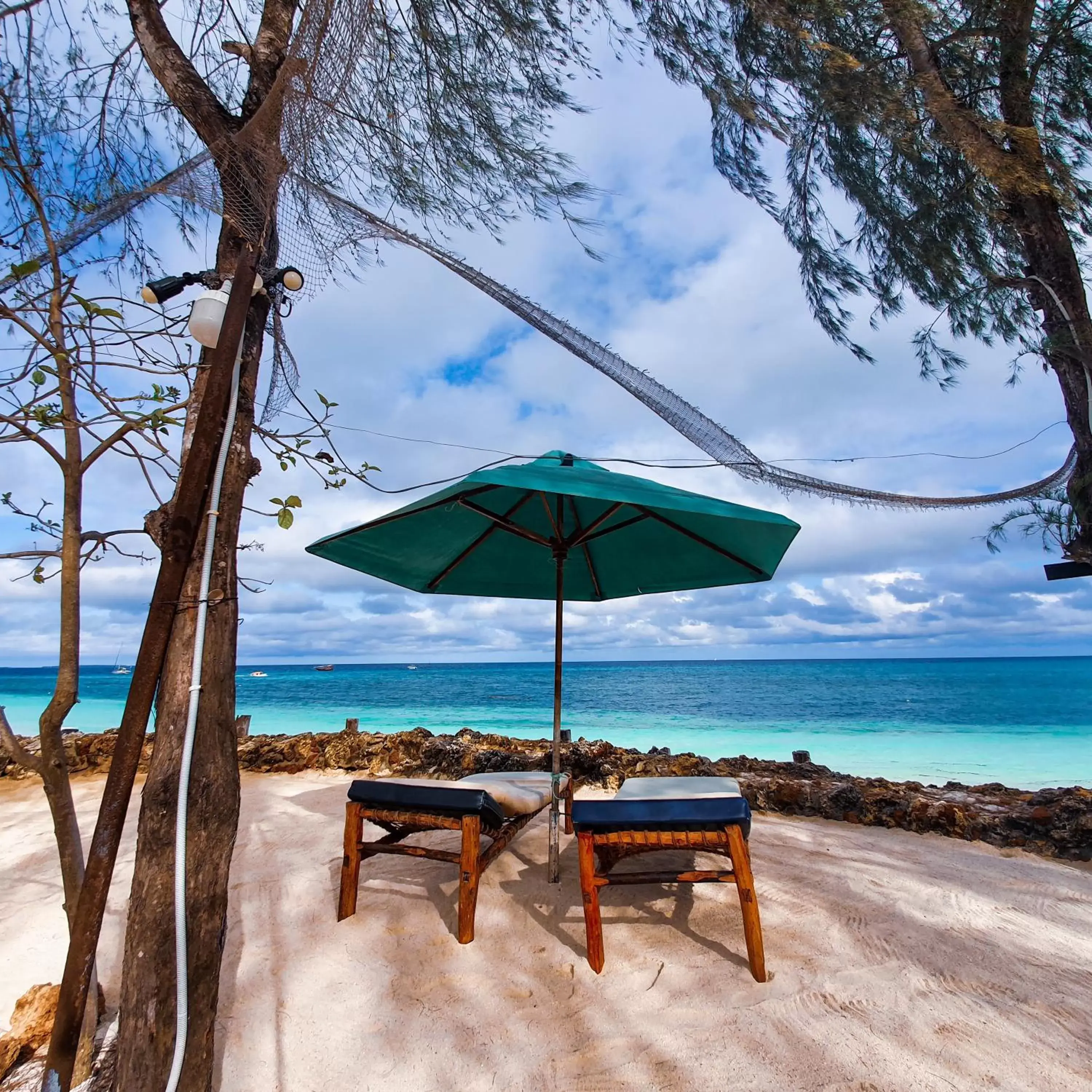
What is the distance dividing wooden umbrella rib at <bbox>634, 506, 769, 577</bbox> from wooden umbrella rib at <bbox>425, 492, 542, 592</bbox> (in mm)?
597

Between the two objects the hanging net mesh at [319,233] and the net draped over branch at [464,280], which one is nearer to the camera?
the hanging net mesh at [319,233]

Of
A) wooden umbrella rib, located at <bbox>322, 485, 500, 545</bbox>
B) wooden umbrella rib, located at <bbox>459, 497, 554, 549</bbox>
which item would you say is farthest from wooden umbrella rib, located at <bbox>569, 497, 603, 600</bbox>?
wooden umbrella rib, located at <bbox>322, 485, 500, 545</bbox>

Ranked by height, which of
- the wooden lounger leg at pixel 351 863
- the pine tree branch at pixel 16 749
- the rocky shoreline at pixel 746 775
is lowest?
the rocky shoreline at pixel 746 775

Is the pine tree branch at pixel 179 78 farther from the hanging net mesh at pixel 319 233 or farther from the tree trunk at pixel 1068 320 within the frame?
the tree trunk at pixel 1068 320

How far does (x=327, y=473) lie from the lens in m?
1.94

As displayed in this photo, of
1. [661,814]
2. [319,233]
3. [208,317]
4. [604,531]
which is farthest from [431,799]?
[319,233]

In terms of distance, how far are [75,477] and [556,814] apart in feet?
6.94

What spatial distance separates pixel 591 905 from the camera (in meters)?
1.96

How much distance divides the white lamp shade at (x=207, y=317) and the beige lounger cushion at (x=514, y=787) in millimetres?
1577

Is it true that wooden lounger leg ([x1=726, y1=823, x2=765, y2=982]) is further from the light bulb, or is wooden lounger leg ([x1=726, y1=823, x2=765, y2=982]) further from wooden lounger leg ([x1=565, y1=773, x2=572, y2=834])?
the light bulb

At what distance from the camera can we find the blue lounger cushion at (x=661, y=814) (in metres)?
1.97

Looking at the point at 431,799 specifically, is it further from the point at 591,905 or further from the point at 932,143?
the point at 932,143

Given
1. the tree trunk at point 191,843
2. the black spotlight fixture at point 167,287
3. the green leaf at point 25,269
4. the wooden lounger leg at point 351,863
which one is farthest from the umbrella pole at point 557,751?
the green leaf at point 25,269

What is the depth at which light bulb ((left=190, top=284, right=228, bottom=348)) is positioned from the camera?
5.04 ft
